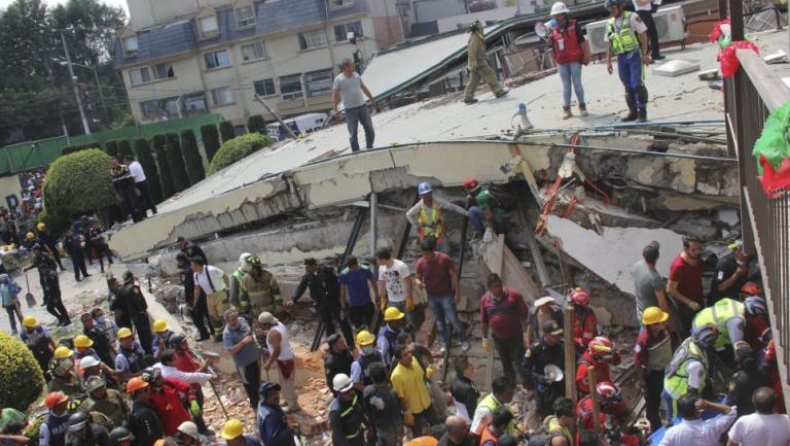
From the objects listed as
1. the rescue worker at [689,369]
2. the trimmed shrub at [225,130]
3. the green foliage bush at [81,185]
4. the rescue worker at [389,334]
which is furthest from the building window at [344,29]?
the rescue worker at [689,369]

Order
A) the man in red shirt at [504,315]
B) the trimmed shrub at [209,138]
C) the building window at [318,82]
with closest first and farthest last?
the man in red shirt at [504,315]
the trimmed shrub at [209,138]
the building window at [318,82]

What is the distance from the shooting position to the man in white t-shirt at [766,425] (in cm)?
476

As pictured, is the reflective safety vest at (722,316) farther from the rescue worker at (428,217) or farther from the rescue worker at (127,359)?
the rescue worker at (127,359)

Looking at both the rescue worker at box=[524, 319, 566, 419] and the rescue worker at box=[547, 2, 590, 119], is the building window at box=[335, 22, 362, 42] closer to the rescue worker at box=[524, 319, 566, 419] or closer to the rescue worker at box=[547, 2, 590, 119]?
the rescue worker at box=[547, 2, 590, 119]

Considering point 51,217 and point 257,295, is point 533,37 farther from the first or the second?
point 51,217

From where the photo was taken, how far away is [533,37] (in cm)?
1842

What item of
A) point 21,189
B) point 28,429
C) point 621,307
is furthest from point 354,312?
point 21,189

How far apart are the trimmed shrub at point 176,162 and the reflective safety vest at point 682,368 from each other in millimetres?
23173

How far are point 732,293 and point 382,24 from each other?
3792cm

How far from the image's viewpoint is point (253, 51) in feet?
145

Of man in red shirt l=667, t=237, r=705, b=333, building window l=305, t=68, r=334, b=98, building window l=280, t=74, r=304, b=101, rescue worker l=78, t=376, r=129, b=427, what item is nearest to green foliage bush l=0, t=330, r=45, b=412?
rescue worker l=78, t=376, r=129, b=427

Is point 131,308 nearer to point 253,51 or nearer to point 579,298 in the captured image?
point 579,298

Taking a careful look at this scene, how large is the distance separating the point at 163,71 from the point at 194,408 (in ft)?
137

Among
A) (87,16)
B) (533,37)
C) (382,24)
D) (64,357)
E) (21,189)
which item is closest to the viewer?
(64,357)
